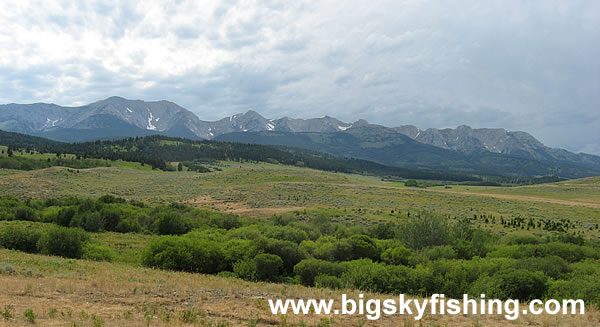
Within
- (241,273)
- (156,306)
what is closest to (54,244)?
(241,273)

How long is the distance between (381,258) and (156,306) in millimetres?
19678

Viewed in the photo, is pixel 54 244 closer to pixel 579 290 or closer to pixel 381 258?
pixel 381 258

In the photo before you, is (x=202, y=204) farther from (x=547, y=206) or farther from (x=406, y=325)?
(x=547, y=206)

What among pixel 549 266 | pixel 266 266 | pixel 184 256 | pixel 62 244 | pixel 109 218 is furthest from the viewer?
pixel 109 218

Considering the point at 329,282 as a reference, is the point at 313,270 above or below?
Answer: below

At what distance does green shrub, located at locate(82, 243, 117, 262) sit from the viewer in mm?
24891

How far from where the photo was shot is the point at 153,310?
10867 millimetres

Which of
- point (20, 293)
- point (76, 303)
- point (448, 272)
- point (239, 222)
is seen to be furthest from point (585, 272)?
point (239, 222)

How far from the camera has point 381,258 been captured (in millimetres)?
27688

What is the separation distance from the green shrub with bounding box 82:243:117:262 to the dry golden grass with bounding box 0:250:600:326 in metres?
9.17

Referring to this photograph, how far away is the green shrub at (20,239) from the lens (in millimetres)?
26422

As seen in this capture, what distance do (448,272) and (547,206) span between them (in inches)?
2721

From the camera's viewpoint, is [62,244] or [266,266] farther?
[62,244]

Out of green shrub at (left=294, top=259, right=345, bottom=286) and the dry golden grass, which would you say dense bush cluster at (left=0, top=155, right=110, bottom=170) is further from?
the dry golden grass
